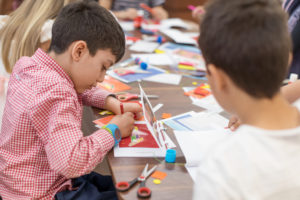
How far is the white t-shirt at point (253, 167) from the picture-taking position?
0.65 meters

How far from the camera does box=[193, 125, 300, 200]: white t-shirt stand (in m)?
0.65

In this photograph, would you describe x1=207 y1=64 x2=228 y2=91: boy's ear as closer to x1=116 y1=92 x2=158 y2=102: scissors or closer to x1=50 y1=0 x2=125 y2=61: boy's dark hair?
x1=50 y1=0 x2=125 y2=61: boy's dark hair

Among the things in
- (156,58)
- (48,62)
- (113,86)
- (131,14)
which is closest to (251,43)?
(48,62)

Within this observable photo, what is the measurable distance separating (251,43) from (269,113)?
0.52 feet

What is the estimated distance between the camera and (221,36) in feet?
2.29

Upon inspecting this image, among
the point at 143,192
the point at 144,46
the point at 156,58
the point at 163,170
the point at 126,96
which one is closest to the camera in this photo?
the point at 143,192

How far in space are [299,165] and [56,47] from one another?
0.87 m

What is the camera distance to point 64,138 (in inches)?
37.8

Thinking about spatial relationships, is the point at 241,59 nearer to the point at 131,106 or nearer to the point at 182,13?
the point at 131,106

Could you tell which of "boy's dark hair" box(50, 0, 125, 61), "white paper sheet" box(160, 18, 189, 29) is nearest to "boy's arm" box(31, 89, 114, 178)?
"boy's dark hair" box(50, 0, 125, 61)

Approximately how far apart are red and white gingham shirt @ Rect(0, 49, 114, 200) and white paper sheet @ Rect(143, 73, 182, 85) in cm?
62

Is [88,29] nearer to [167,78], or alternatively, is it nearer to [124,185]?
[124,185]

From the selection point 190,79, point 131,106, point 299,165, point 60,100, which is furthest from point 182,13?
point 299,165

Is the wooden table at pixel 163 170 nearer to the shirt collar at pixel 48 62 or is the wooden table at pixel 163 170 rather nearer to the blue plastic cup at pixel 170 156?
the blue plastic cup at pixel 170 156
